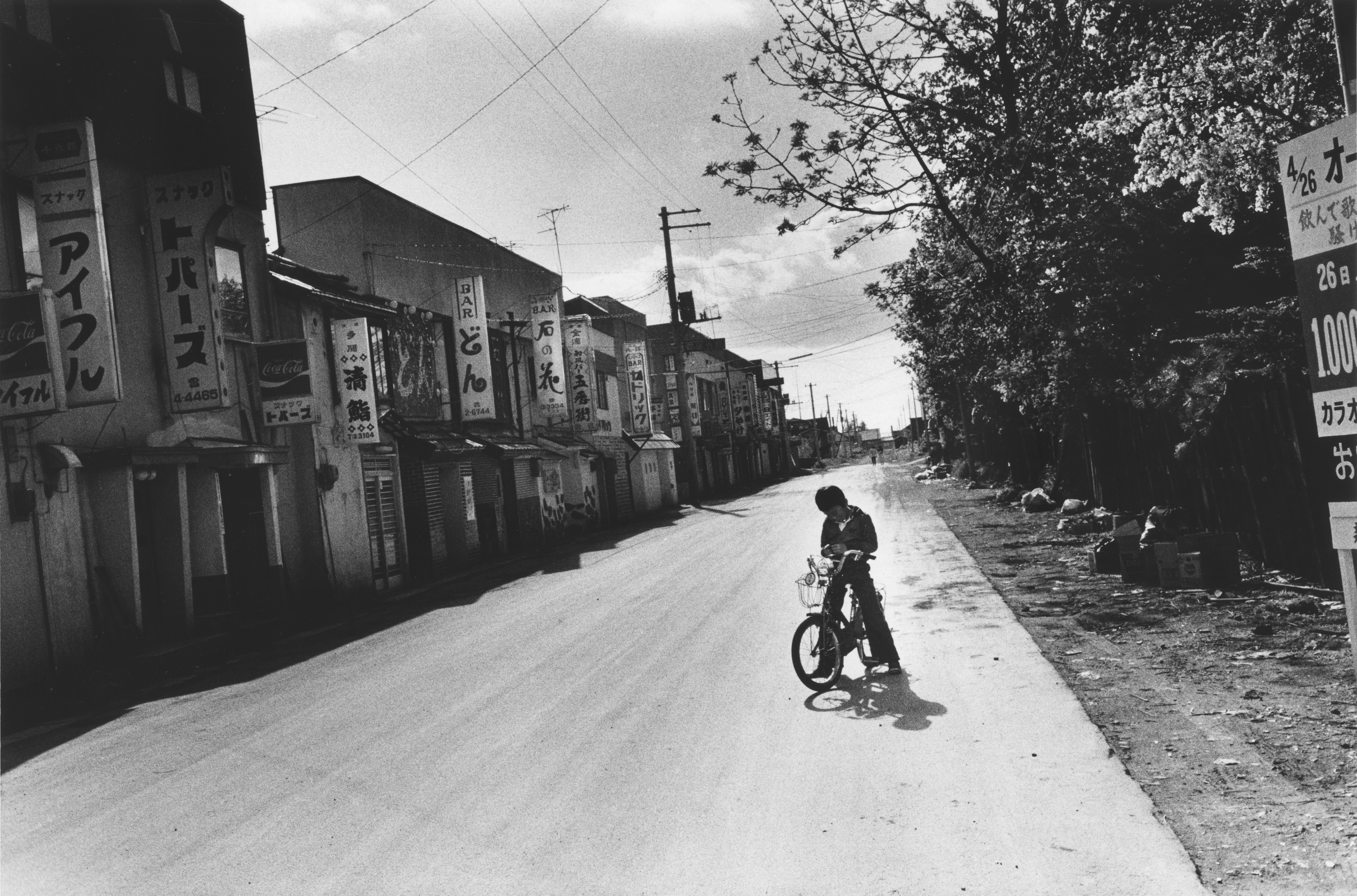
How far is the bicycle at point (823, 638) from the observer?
805cm

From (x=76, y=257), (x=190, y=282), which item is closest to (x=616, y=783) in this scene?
(x=76, y=257)

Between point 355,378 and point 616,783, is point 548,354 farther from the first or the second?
point 616,783

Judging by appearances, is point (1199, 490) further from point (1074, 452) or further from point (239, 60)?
point (239, 60)

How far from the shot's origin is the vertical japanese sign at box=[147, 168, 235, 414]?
15.8 metres

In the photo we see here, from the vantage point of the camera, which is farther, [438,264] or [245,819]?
[438,264]

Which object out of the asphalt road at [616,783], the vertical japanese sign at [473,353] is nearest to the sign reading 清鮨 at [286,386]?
the asphalt road at [616,783]

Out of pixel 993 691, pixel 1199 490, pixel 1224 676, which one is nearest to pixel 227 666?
pixel 993 691

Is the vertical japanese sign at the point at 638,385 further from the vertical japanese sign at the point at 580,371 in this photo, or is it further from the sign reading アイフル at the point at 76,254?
the sign reading アイフル at the point at 76,254

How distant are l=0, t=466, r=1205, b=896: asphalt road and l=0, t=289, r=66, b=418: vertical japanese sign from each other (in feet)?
12.8

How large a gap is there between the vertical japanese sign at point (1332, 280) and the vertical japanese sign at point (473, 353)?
82.6 feet

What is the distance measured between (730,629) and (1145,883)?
284 inches

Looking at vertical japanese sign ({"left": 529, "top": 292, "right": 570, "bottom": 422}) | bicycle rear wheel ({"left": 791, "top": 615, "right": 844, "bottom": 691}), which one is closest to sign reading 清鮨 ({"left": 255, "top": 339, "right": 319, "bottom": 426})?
bicycle rear wheel ({"left": 791, "top": 615, "right": 844, "bottom": 691})

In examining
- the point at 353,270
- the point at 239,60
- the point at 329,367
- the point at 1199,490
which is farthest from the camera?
the point at 353,270

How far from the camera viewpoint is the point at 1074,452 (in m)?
23.4
